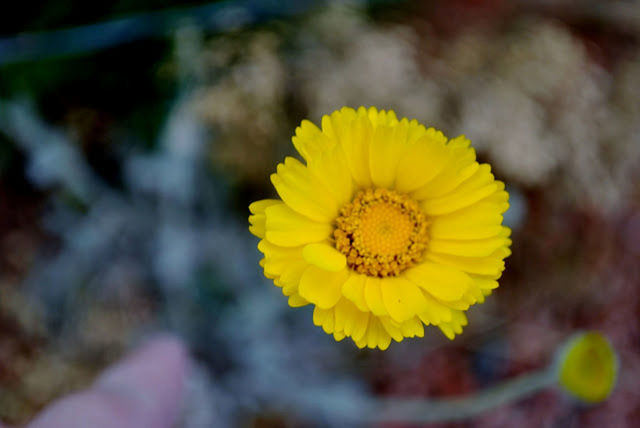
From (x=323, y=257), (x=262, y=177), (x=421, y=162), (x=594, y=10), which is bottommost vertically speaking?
(x=323, y=257)

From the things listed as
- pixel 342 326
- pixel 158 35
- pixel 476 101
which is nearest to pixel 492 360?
pixel 476 101

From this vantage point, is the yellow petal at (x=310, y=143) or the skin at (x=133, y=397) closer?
the yellow petal at (x=310, y=143)

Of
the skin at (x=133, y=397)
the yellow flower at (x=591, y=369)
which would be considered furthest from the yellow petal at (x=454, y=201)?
the skin at (x=133, y=397)

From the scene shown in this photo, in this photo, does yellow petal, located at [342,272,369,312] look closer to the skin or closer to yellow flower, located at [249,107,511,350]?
yellow flower, located at [249,107,511,350]

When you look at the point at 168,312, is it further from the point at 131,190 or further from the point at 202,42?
the point at 202,42

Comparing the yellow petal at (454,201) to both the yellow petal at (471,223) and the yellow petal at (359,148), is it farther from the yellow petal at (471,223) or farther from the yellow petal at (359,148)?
the yellow petal at (359,148)

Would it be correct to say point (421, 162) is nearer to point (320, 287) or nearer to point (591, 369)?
point (320, 287)

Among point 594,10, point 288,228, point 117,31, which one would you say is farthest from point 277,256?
point 594,10
